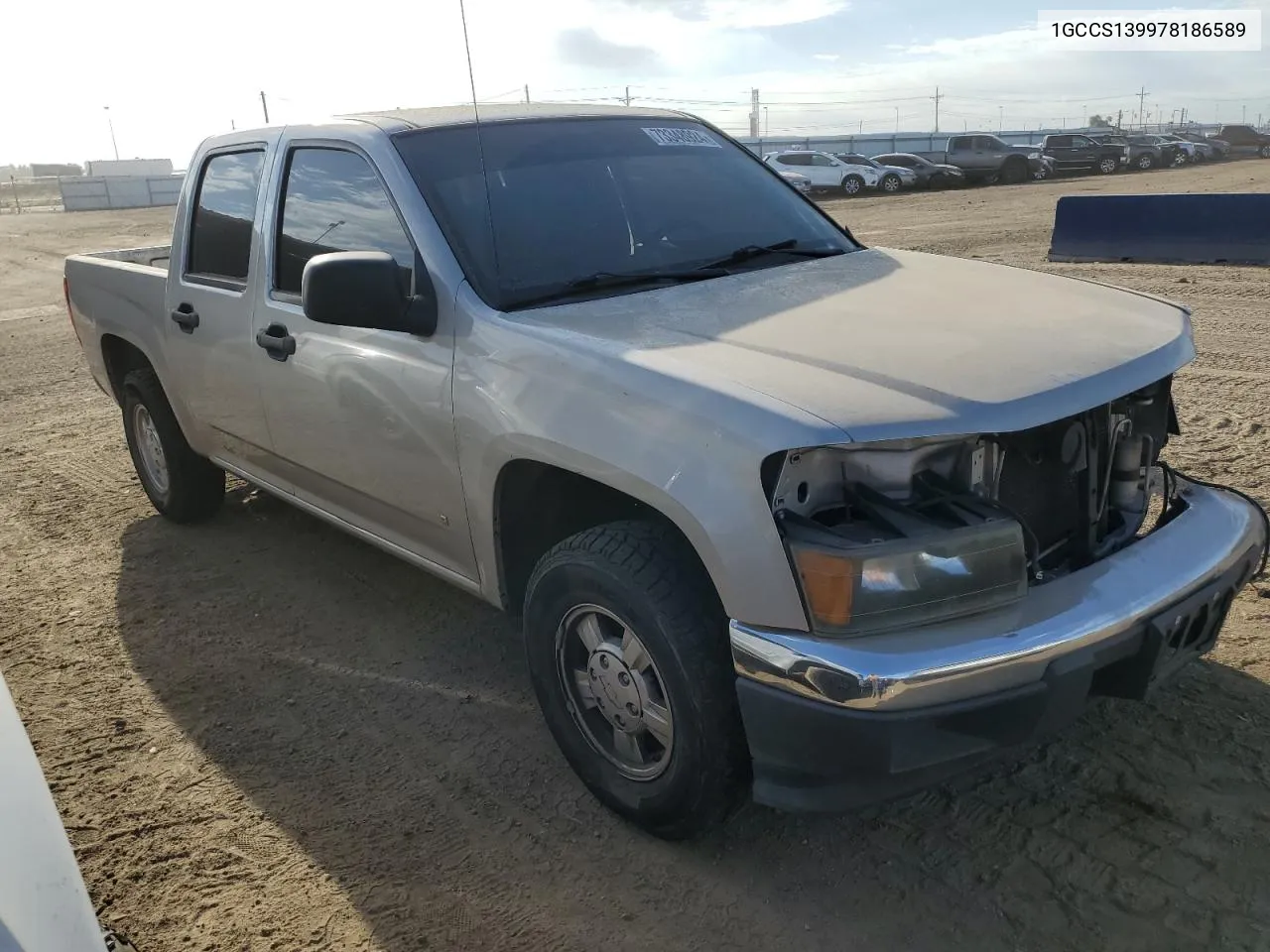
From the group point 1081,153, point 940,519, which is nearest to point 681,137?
point 940,519

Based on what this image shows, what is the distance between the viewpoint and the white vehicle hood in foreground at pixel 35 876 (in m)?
1.52

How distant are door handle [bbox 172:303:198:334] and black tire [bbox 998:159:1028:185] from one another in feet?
99.5

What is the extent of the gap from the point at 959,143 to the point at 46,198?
52787 millimetres

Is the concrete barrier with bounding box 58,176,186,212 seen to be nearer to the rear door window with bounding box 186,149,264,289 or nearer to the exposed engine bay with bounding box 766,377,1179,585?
the rear door window with bounding box 186,149,264,289

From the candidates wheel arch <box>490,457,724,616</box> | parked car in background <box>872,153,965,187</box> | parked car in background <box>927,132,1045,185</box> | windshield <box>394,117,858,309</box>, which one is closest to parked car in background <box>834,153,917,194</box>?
parked car in background <box>872,153,965,187</box>

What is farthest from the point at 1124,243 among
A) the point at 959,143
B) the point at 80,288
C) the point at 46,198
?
the point at 46,198

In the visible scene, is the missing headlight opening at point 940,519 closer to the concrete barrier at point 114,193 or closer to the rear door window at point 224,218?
the rear door window at point 224,218

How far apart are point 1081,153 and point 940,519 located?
3553 centimetres

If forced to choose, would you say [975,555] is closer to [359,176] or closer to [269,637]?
[359,176]

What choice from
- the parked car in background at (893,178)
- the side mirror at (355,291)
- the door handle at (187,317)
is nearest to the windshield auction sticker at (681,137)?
the side mirror at (355,291)

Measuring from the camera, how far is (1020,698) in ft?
7.25

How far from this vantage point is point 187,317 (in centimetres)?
443

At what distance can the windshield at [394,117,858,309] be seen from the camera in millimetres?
3160

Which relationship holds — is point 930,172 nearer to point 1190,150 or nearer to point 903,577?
point 1190,150
